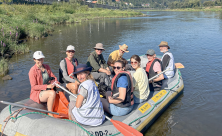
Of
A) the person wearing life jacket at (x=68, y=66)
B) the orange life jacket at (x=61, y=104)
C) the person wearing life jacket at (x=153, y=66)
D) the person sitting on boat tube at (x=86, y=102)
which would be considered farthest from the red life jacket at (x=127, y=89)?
the person wearing life jacket at (x=68, y=66)

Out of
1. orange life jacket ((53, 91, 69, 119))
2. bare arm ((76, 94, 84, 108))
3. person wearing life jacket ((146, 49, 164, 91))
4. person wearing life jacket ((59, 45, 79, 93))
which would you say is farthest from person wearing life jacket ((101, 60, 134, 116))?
person wearing life jacket ((59, 45, 79, 93))

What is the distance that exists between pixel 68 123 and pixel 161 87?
11.8ft

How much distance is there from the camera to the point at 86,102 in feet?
12.0

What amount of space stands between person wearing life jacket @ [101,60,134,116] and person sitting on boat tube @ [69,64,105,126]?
50cm

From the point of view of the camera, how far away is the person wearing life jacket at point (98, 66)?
6079 mm

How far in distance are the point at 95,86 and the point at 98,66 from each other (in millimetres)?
2741

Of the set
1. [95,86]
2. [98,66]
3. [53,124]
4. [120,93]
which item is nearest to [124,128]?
[120,93]

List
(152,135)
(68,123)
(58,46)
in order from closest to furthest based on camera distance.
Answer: (68,123), (152,135), (58,46)

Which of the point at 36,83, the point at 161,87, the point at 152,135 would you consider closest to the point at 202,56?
the point at 161,87

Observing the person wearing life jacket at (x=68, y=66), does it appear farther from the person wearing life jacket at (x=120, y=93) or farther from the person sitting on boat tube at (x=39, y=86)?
the person wearing life jacket at (x=120, y=93)

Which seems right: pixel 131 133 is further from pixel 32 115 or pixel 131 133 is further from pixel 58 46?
pixel 58 46

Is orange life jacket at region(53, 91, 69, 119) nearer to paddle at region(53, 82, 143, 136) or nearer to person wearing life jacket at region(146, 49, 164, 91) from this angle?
paddle at region(53, 82, 143, 136)

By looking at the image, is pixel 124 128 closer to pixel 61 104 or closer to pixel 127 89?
pixel 127 89

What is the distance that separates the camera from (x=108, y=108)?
4574 millimetres
